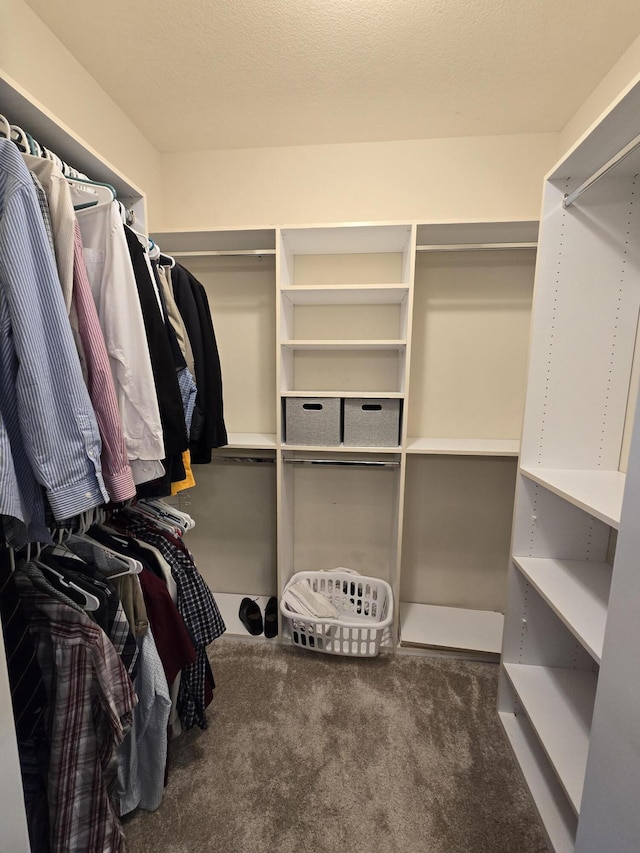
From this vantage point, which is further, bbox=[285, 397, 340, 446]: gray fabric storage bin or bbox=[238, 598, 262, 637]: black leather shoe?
bbox=[238, 598, 262, 637]: black leather shoe

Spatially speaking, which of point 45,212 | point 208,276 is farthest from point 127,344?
point 208,276

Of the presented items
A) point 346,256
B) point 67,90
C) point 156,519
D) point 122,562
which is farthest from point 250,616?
point 67,90

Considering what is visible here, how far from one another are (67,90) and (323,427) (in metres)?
1.75

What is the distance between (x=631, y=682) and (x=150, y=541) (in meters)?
1.41

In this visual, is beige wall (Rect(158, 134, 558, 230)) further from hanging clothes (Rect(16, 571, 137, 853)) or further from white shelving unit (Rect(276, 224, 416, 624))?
hanging clothes (Rect(16, 571, 137, 853))

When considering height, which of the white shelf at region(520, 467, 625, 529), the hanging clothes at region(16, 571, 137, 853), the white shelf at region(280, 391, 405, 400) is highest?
the white shelf at region(280, 391, 405, 400)

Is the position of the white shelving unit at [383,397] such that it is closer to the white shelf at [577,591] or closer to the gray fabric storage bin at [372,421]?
the gray fabric storage bin at [372,421]

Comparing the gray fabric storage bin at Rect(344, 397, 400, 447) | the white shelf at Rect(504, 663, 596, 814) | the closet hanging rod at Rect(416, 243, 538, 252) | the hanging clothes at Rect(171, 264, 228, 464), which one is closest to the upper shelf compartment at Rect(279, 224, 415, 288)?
the closet hanging rod at Rect(416, 243, 538, 252)

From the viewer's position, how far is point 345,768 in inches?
53.7

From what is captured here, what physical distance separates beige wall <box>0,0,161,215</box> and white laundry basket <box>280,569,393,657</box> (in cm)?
216

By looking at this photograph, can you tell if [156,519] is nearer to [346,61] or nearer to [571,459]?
[571,459]

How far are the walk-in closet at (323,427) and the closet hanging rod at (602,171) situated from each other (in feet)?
0.04

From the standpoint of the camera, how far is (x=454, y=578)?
86.8 inches

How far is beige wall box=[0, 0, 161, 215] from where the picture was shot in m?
1.24
